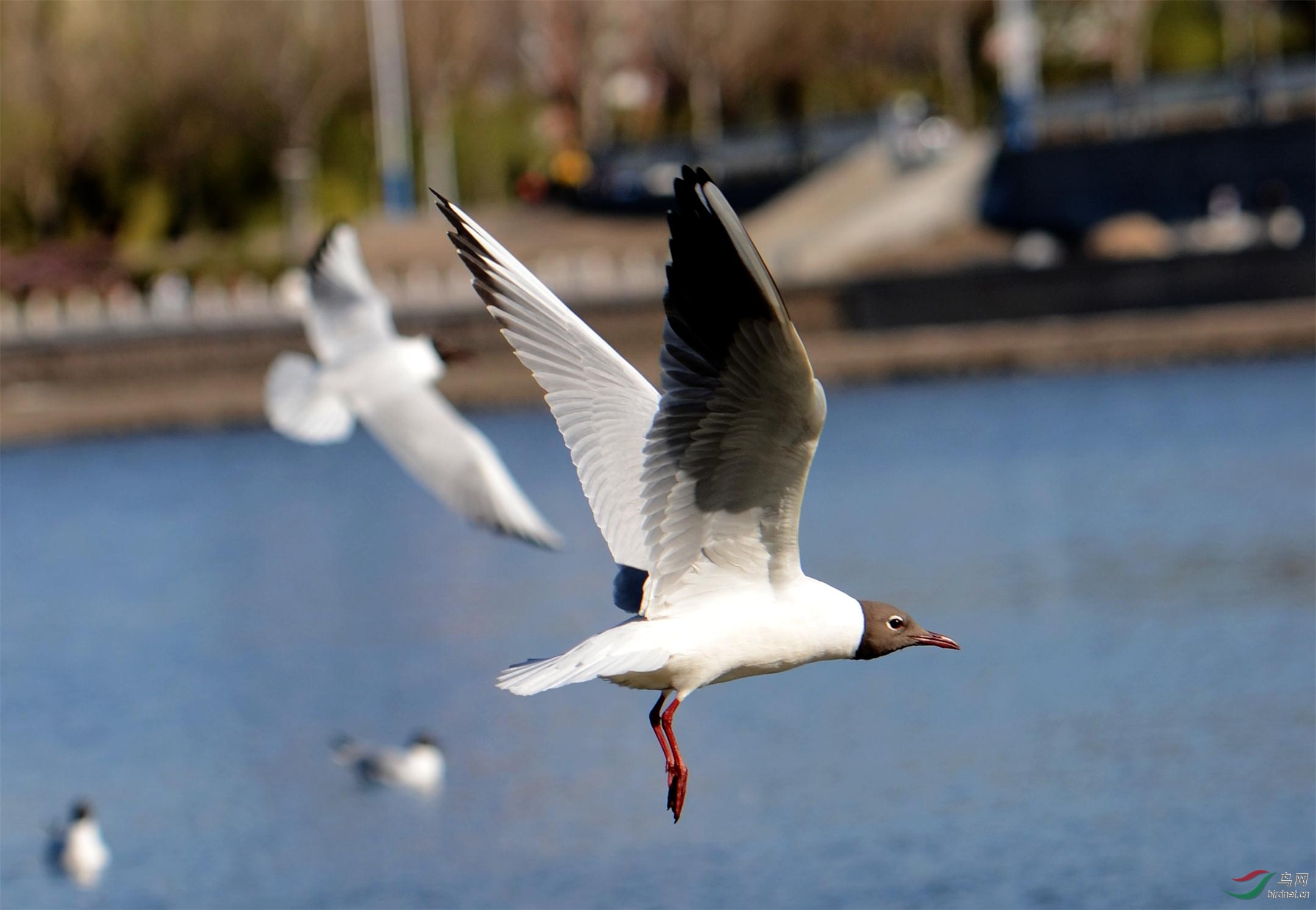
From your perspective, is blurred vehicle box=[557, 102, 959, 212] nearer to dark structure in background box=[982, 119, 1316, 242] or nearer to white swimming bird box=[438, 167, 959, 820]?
dark structure in background box=[982, 119, 1316, 242]

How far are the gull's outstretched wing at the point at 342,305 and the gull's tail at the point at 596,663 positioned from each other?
4967 mm

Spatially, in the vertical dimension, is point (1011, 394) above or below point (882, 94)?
below

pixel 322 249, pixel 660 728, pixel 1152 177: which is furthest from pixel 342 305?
pixel 1152 177

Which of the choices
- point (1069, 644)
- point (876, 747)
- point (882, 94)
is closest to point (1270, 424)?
point (1069, 644)

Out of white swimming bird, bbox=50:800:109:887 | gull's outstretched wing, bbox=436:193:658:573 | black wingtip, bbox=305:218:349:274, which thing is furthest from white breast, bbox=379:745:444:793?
gull's outstretched wing, bbox=436:193:658:573

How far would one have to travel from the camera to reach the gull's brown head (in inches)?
287

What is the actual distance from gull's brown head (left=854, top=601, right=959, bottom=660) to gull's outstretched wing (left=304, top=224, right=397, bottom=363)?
5.06 metres

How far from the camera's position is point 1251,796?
16094 millimetres

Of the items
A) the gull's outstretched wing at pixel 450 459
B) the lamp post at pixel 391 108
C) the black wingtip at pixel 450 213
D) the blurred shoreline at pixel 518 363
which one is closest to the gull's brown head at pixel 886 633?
the black wingtip at pixel 450 213

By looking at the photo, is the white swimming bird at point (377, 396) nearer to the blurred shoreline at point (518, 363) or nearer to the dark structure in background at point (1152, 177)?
the blurred shoreline at point (518, 363)

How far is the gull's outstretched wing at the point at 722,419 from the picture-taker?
6328 millimetres

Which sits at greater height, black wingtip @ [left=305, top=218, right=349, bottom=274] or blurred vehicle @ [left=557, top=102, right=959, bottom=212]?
black wingtip @ [left=305, top=218, right=349, bottom=274]

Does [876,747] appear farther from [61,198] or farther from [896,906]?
[61,198]

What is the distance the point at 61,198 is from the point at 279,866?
1991 inches
